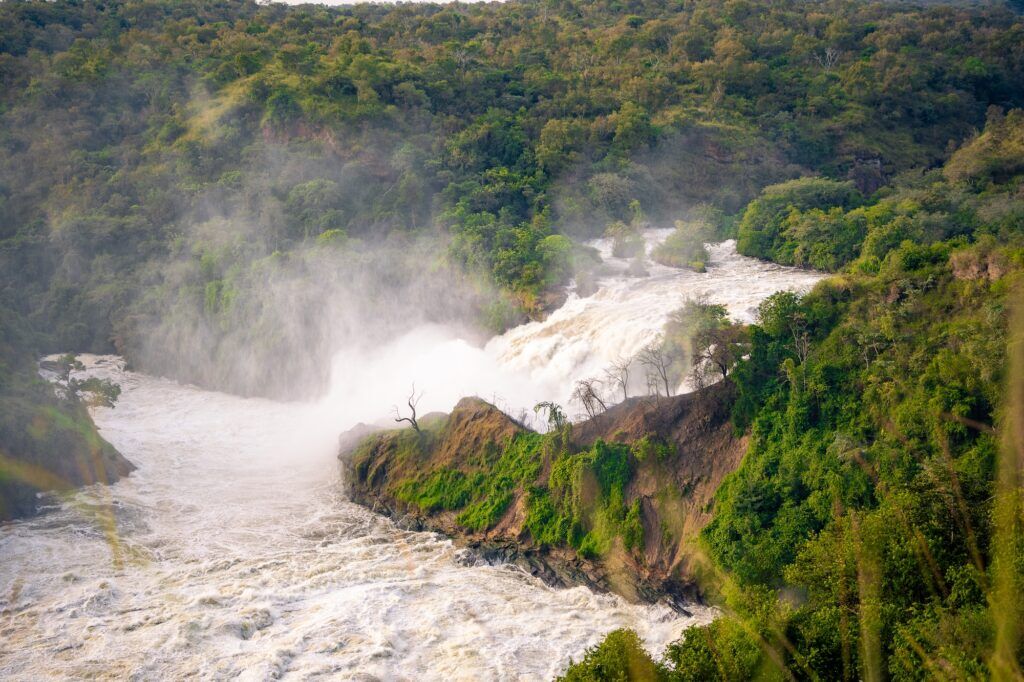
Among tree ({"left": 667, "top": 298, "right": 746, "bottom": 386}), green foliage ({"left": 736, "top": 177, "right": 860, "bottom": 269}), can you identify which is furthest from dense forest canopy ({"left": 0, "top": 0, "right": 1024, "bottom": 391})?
tree ({"left": 667, "top": 298, "right": 746, "bottom": 386})

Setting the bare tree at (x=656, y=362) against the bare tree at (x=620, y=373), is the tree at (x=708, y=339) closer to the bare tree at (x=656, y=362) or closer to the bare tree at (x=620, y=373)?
the bare tree at (x=656, y=362)

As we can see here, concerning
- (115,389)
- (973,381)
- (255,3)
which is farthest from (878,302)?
(255,3)

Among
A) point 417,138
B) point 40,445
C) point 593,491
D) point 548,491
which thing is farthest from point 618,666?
point 417,138

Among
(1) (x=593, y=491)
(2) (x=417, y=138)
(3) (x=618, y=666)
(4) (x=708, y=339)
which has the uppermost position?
(2) (x=417, y=138)

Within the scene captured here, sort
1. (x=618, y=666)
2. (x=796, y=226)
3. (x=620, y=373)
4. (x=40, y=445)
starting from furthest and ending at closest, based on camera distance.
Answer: (x=796, y=226), (x=40, y=445), (x=620, y=373), (x=618, y=666)

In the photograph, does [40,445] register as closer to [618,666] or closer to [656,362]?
[656,362]

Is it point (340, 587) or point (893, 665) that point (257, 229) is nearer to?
point (340, 587)
